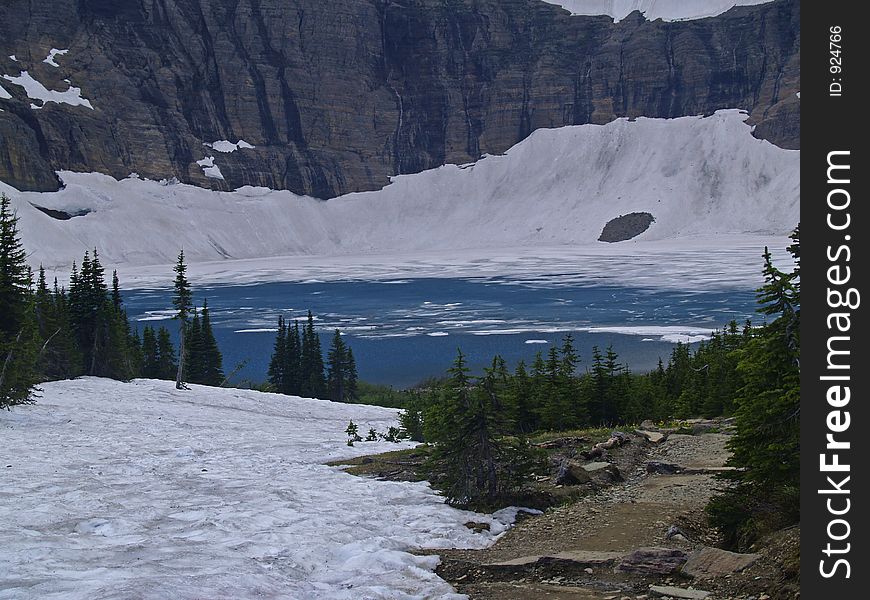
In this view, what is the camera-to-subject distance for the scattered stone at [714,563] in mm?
8125

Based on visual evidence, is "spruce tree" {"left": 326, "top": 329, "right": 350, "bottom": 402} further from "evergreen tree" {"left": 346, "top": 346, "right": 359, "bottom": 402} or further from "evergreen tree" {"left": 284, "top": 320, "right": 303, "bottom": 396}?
"evergreen tree" {"left": 284, "top": 320, "right": 303, "bottom": 396}

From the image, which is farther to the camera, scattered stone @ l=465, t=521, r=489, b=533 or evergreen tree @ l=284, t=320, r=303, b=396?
evergreen tree @ l=284, t=320, r=303, b=396

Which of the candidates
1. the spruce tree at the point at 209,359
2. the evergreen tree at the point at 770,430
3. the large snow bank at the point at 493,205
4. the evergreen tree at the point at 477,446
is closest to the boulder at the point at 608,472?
the evergreen tree at the point at 477,446

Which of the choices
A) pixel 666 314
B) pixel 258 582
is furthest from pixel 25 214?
pixel 258 582

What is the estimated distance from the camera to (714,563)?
27.3ft

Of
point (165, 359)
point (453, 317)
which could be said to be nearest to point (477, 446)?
point (165, 359)

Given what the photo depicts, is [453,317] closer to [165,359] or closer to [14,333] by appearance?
[165,359]

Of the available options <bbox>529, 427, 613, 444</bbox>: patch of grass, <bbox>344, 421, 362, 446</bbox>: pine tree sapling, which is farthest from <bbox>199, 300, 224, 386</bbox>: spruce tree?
<bbox>529, 427, 613, 444</bbox>: patch of grass

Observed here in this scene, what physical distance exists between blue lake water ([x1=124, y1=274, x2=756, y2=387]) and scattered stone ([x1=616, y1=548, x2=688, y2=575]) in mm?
39554

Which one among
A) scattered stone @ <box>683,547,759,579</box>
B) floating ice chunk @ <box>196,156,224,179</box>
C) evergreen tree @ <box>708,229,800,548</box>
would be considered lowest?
scattered stone @ <box>683,547,759,579</box>

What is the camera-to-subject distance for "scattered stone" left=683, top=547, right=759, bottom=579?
8125 mm

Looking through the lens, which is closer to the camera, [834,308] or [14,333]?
[834,308]

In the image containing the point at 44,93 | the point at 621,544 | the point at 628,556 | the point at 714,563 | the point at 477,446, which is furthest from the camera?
the point at 44,93

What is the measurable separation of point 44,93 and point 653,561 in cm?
17892
